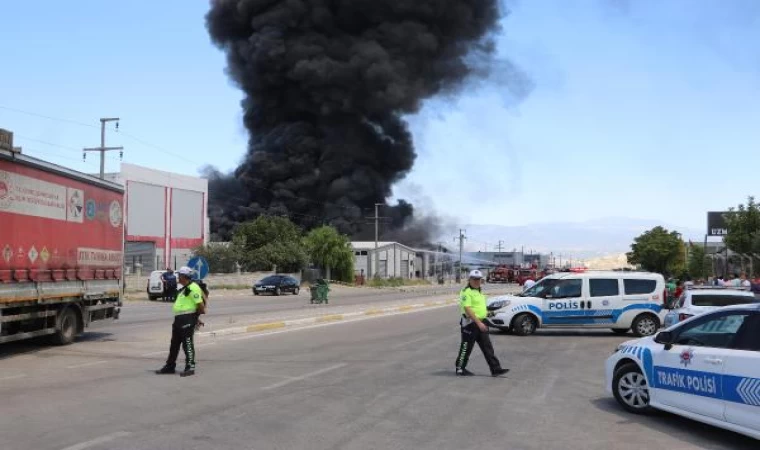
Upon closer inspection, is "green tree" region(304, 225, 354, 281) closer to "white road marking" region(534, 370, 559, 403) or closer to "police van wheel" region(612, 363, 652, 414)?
"white road marking" region(534, 370, 559, 403)

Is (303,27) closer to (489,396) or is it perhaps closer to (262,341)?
(262,341)

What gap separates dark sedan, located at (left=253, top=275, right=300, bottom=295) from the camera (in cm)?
4566

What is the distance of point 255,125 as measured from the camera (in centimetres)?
8812

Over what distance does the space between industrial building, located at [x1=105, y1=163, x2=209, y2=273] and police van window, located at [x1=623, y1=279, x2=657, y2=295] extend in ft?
142

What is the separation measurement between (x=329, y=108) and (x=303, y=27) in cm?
897

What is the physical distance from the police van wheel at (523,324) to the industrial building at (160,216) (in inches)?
1655


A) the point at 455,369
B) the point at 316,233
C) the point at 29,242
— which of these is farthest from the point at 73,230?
the point at 316,233

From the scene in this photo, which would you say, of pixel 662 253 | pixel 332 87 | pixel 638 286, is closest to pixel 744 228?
pixel 638 286

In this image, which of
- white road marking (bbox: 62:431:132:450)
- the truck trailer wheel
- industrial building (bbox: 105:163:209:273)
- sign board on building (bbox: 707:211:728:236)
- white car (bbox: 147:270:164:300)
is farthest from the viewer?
sign board on building (bbox: 707:211:728:236)

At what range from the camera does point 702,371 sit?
6852 mm

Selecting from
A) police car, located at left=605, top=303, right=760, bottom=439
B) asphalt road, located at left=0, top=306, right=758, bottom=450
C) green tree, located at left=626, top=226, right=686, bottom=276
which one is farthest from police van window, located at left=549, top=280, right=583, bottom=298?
green tree, located at left=626, top=226, right=686, bottom=276

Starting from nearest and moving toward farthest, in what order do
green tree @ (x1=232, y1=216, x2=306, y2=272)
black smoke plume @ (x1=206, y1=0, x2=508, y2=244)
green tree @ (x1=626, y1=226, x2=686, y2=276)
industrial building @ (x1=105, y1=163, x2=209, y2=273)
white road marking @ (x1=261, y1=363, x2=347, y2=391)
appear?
white road marking @ (x1=261, y1=363, x2=347, y2=391) < industrial building @ (x1=105, y1=163, x2=209, y2=273) < green tree @ (x1=232, y1=216, x2=306, y2=272) < black smoke plume @ (x1=206, y1=0, x2=508, y2=244) < green tree @ (x1=626, y1=226, x2=686, y2=276)

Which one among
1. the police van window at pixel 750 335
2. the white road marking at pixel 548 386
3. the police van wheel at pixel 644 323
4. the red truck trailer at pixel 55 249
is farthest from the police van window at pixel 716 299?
the red truck trailer at pixel 55 249

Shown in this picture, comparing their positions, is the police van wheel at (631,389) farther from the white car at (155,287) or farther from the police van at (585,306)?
the white car at (155,287)
